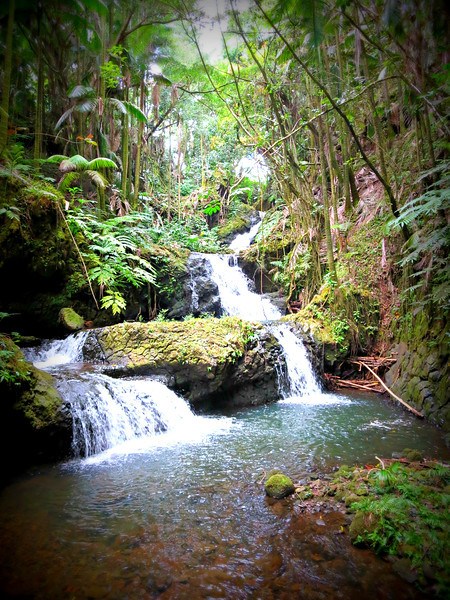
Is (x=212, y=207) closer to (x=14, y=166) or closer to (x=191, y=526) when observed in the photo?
(x=14, y=166)

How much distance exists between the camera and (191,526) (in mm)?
3316

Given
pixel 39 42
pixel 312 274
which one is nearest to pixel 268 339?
pixel 312 274

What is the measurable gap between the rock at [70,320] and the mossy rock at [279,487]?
6.36m

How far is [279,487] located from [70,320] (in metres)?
6.65

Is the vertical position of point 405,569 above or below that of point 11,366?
below

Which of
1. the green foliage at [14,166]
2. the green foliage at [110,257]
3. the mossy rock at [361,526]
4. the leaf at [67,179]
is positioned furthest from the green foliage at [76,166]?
the mossy rock at [361,526]

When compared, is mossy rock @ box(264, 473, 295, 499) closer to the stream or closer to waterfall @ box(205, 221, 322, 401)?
the stream

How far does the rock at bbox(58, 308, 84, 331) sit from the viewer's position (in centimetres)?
840

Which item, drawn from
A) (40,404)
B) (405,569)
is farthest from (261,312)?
(405,569)

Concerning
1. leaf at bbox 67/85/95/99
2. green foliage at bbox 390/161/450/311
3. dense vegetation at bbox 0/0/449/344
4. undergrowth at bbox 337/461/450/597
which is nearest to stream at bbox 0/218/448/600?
undergrowth at bbox 337/461/450/597

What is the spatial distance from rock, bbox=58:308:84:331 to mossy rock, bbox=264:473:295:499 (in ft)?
20.9

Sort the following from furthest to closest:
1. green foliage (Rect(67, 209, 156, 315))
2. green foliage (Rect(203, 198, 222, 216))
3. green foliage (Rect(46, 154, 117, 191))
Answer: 1. green foliage (Rect(203, 198, 222, 216))
2. green foliage (Rect(46, 154, 117, 191))
3. green foliage (Rect(67, 209, 156, 315))

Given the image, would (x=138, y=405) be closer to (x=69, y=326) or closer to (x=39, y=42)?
(x=69, y=326)

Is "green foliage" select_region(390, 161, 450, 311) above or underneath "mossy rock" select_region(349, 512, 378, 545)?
above
